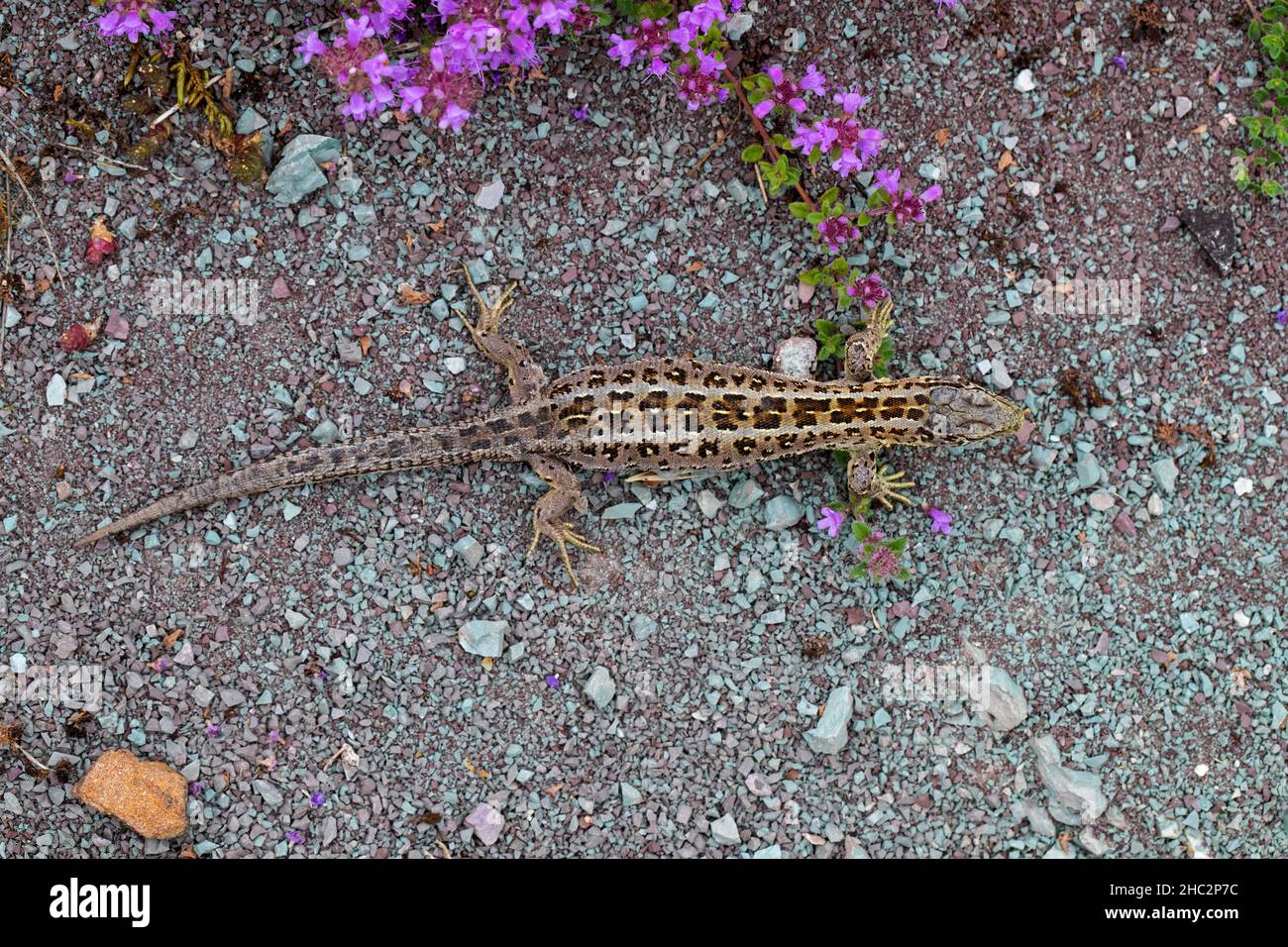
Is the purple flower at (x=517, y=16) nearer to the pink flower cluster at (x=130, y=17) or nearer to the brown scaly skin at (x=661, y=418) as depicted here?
the brown scaly skin at (x=661, y=418)

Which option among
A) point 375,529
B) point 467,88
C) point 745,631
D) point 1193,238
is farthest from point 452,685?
point 1193,238

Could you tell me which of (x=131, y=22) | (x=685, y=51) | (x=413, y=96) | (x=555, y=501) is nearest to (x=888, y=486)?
(x=555, y=501)

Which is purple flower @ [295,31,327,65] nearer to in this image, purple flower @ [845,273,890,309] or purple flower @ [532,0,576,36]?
purple flower @ [532,0,576,36]

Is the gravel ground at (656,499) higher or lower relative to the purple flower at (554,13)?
lower

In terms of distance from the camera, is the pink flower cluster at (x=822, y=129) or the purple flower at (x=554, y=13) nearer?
the purple flower at (x=554, y=13)

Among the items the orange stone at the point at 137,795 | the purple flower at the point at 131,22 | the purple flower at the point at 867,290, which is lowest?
the orange stone at the point at 137,795

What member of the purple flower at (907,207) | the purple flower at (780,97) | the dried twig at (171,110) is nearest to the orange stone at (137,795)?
the dried twig at (171,110)

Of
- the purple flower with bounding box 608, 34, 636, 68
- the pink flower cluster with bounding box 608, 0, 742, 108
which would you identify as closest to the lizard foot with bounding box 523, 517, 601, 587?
the pink flower cluster with bounding box 608, 0, 742, 108

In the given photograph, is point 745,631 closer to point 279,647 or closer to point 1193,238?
point 279,647

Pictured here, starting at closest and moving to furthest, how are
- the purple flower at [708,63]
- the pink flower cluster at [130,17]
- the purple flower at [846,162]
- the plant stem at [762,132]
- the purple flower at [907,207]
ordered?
the pink flower cluster at [130,17], the purple flower at [708,63], the purple flower at [846,162], the purple flower at [907,207], the plant stem at [762,132]
